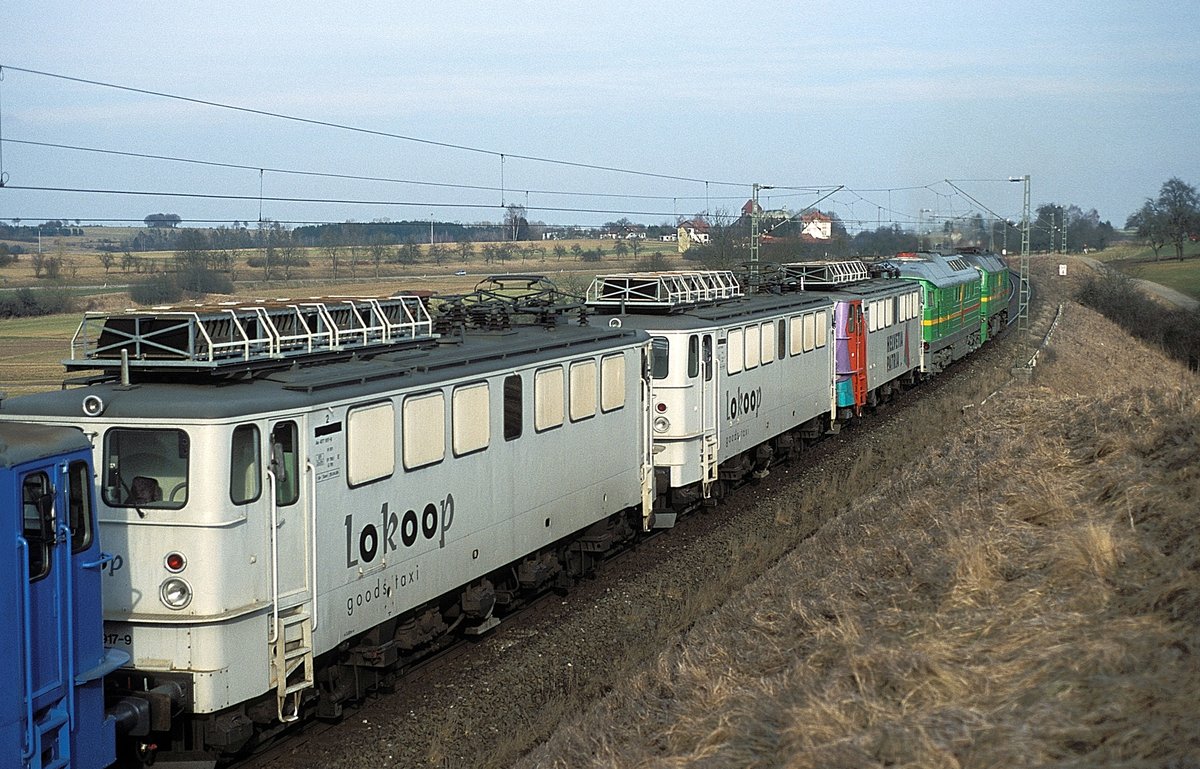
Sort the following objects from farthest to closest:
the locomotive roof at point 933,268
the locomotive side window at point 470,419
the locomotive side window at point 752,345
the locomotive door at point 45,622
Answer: the locomotive roof at point 933,268 → the locomotive side window at point 752,345 → the locomotive side window at point 470,419 → the locomotive door at point 45,622

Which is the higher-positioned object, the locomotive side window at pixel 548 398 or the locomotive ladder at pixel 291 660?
the locomotive side window at pixel 548 398

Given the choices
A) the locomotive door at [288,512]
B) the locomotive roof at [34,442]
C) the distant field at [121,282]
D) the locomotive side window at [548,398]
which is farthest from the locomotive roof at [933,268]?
the locomotive roof at [34,442]

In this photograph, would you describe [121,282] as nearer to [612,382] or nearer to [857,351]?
[857,351]

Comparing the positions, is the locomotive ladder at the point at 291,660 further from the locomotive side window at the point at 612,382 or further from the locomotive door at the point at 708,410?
the locomotive door at the point at 708,410

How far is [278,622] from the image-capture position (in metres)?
9.70

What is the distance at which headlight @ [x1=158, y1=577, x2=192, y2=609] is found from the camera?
30.1ft

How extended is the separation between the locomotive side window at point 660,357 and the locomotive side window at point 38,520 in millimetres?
11268

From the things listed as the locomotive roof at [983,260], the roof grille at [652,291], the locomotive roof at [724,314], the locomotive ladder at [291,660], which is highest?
the locomotive roof at [983,260]

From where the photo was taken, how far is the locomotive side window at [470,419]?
1219cm

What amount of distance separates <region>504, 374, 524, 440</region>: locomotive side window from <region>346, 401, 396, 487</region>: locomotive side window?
7.08ft

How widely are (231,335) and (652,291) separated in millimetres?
10536

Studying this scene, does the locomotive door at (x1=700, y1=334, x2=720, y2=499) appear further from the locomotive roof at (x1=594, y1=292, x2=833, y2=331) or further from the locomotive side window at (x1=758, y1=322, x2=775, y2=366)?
the locomotive side window at (x1=758, y1=322, x2=775, y2=366)

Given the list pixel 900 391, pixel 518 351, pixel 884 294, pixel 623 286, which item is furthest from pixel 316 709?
pixel 900 391

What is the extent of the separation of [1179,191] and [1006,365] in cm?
6483
